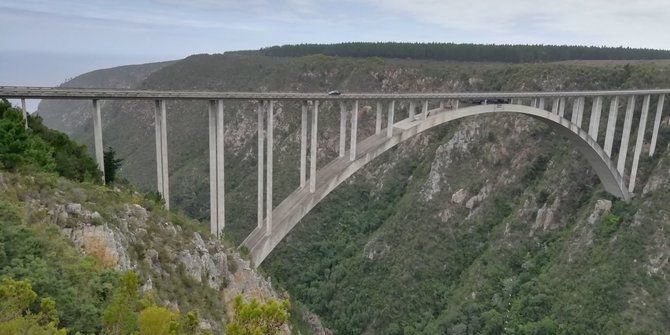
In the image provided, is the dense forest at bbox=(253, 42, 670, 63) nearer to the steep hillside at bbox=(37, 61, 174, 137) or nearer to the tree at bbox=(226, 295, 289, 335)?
the steep hillside at bbox=(37, 61, 174, 137)

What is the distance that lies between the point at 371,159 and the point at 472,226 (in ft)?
57.6

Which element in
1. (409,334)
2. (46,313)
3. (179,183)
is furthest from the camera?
(179,183)

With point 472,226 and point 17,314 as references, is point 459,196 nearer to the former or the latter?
point 472,226

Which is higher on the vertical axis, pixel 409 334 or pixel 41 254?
pixel 41 254

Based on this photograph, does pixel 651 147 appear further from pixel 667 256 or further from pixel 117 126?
pixel 117 126

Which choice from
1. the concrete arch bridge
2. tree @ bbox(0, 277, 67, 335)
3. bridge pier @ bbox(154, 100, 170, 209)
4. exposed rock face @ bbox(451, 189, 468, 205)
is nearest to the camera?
tree @ bbox(0, 277, 67, 335)

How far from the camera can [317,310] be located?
3875cm

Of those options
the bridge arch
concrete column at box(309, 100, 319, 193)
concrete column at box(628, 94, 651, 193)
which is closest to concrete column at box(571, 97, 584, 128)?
the bridge arch

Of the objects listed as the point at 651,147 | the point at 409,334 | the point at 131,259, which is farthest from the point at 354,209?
the point at 131,259

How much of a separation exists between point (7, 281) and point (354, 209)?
4289cm

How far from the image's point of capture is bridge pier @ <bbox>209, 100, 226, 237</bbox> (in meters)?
20.4

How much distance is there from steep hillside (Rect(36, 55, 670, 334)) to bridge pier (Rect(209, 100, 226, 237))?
1767 centimetres

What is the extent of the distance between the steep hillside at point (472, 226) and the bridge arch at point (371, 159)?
2501 millimetres

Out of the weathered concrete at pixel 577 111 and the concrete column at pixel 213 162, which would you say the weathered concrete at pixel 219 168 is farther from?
the weathered concrete at pixel 577 111
